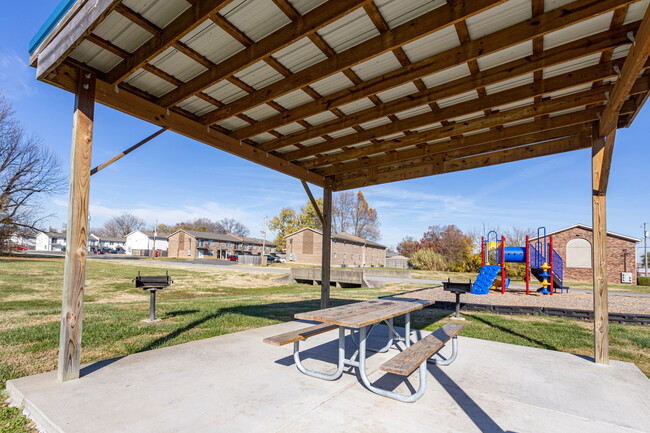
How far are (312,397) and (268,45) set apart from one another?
139 inches

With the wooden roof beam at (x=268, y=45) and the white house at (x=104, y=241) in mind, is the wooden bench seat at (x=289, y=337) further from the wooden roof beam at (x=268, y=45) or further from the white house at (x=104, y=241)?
the white house at (x=104, y=241)

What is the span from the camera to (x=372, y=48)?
3.43 metres

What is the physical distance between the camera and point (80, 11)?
296 centimetres

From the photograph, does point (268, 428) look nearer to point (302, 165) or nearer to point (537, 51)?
point (537, 51)

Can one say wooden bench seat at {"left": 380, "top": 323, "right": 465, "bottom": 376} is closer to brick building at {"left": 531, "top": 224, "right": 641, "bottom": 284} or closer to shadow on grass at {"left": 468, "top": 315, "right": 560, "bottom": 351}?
shadow on grass at {"left": 468, "top": 315, "right": 560, "bottom": 351}

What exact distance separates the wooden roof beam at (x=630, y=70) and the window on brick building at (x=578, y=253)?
29604mm

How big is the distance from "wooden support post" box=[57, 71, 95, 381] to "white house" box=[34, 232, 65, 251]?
108 meters

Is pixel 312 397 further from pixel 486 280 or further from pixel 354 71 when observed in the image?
pixel 486 280

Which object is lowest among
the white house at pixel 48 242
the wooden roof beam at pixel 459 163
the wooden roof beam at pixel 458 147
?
the white house at pixel 48 242

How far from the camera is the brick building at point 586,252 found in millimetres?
27328

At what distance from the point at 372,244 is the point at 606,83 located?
49044mm

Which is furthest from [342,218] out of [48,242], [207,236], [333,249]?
[48,242]

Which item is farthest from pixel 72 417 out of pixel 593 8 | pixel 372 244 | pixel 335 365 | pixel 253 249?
pixel 253 249

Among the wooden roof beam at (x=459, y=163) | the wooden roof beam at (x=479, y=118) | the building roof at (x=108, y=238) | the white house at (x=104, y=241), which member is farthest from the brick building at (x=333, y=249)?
the building roof at (x=108, y=238)
